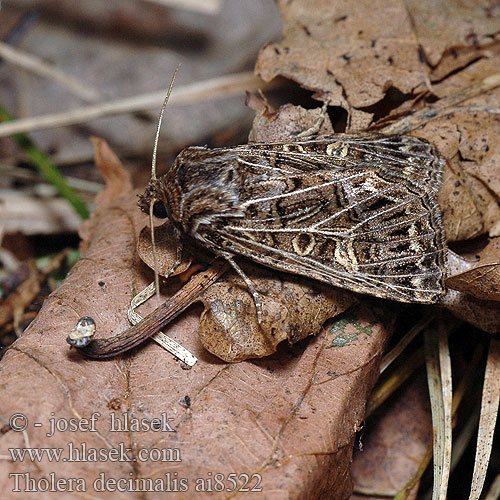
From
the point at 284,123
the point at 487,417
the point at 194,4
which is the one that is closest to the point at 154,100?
the point at 194,4

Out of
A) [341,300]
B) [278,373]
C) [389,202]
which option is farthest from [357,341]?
[389,202]

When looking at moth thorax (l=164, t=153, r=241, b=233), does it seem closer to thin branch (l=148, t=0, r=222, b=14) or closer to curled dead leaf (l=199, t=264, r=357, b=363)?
curled dead leaf (l=199, t=264, r=357, b=363)

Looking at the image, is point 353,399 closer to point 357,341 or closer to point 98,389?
point 357,341

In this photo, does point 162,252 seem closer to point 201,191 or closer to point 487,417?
point 201,191

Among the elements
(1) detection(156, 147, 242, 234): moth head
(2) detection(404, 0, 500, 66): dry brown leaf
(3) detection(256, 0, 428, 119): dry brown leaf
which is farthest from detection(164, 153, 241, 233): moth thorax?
(2) detection(404, 0, 500, 66): dry brown leaf

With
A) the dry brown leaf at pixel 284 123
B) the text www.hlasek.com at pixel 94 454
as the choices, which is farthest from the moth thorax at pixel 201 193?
the text www.hlasek.com at pixel 94 454

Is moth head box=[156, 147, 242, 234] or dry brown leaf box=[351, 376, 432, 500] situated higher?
moth head box=[156, 147, 242, 234]
